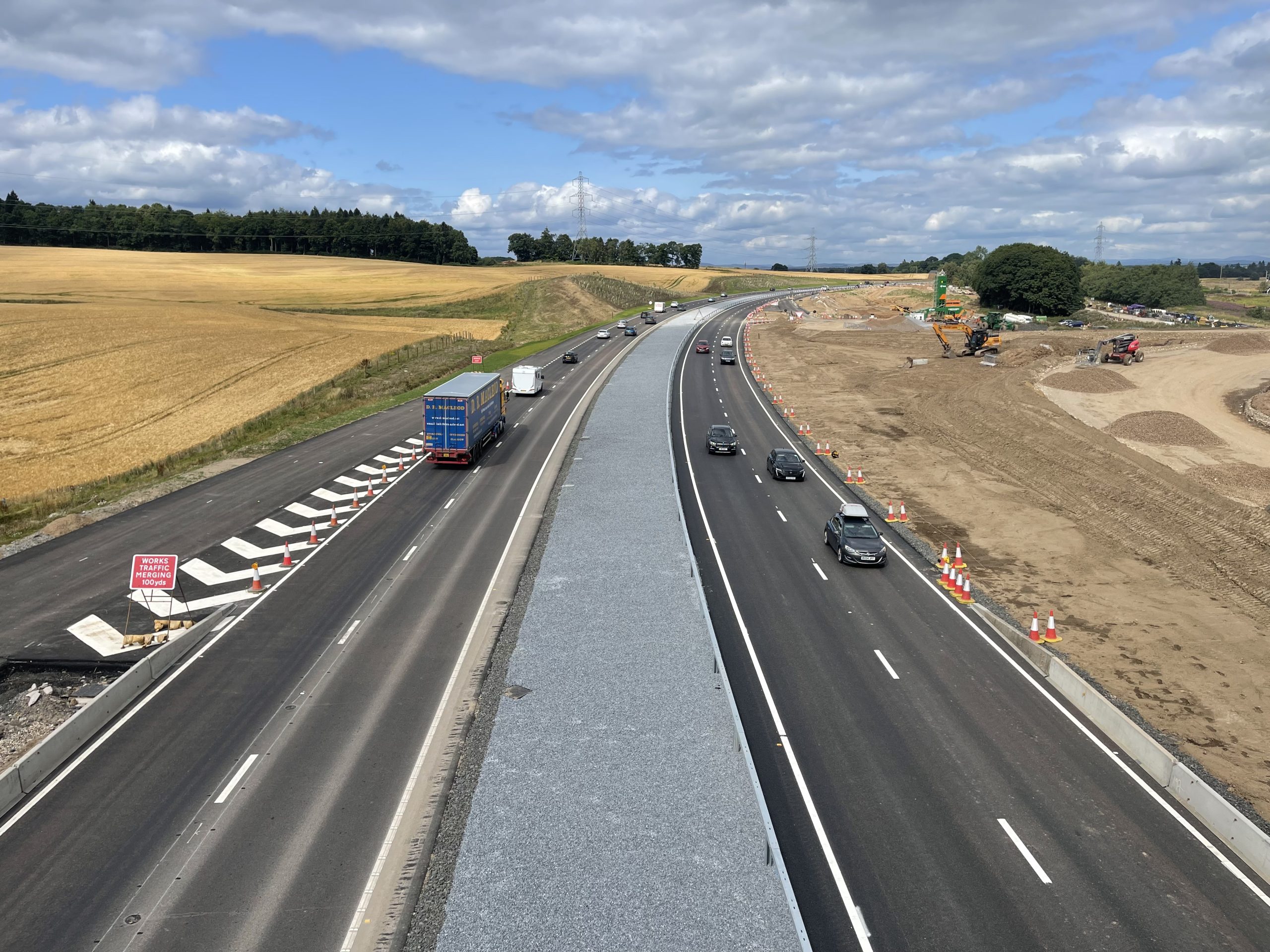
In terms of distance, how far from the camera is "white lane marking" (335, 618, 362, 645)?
71.1 ft

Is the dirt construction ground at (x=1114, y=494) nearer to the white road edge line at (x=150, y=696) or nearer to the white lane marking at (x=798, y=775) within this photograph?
the white lane marking at (x=798, y=775)

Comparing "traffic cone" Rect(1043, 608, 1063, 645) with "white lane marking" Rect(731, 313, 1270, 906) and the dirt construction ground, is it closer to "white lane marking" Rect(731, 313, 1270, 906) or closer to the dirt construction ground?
the dirt construction ground

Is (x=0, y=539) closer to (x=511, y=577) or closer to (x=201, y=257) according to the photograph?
(x=511, y=577)

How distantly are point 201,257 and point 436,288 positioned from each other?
62065 millimetres

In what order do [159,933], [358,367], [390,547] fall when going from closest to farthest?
[159,933] → [390,547] → [358,367]

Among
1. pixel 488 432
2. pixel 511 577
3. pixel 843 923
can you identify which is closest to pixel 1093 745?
pixel 843 923

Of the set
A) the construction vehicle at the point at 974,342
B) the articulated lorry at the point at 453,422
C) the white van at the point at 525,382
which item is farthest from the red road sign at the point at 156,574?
the construction vehicle at the point at 974,342

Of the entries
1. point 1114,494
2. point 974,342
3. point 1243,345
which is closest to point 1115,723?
point 1114,494

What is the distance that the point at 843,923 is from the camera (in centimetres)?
1231

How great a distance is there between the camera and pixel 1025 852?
1402cm

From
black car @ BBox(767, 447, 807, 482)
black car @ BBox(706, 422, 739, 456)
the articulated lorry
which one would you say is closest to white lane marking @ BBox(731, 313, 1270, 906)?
black car @ BBox(767, 447, 807, 482)

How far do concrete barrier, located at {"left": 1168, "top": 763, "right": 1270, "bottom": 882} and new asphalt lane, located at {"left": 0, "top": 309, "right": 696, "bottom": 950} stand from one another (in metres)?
15.1

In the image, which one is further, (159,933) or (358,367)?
(358,367)

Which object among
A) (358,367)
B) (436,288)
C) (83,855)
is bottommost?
(83,855)
